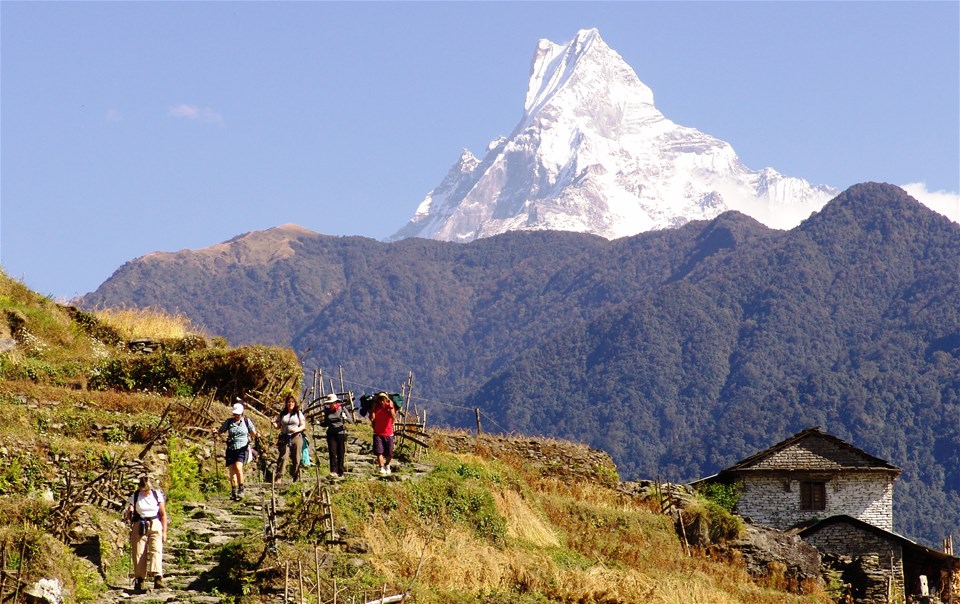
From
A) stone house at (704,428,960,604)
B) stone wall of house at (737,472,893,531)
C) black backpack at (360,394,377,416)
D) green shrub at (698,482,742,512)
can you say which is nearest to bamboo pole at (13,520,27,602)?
black backpack at (360,394,377,416)

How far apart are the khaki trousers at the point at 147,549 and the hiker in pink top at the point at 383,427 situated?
8.57 meters

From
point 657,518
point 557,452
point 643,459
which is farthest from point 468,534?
point 643,459

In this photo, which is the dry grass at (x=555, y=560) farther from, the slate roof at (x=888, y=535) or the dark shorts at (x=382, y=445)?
the slate roof at (x=888, y=535)

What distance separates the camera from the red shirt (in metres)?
29.8

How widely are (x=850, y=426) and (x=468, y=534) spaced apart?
155 metres

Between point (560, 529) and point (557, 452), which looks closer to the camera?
point (560, 529)

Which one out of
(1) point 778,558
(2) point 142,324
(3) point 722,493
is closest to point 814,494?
(3) point 722,493

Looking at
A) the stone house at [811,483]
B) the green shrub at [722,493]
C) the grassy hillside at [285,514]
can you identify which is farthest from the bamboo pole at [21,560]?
the stone house at [811,483]

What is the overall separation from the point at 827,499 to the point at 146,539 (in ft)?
134

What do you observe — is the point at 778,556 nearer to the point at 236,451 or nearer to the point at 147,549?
the point at 236,451

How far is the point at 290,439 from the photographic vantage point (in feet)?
93.1

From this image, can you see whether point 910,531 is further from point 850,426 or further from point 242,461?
point 242,461

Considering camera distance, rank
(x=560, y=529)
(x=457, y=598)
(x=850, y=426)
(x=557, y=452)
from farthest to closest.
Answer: (x=850, y=426) < (x=557, y=452) < (x=560, y=529) < (x=457, y=598)

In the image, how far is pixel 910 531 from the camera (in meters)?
132
